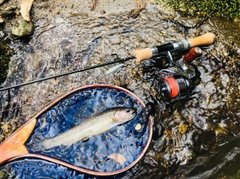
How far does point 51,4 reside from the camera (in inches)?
133

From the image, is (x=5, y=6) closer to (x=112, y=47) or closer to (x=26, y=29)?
(x=26, y=29)

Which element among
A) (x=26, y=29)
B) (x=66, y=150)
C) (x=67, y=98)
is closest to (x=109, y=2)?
(x=26, y=29)

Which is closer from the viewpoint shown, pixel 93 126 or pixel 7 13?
pixel 93 126

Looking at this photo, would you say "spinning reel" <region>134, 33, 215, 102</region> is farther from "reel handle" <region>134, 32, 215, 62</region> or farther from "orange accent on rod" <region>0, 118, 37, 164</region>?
"orange accent on rod" <region>0, 118, 37, 164</region>

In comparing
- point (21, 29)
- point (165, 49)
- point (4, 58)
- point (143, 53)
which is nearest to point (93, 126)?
point (143, 53)

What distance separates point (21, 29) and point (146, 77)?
4.68 ft

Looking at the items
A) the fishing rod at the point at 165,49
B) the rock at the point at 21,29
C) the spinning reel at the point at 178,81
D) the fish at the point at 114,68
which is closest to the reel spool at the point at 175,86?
the spinning reel at the point at 178,81

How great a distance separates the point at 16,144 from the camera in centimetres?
260

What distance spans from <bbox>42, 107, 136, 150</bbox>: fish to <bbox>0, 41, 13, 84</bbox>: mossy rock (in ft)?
2.84

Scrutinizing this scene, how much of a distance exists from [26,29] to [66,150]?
4.56 ft

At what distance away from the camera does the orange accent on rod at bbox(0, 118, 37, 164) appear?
255 centimetres

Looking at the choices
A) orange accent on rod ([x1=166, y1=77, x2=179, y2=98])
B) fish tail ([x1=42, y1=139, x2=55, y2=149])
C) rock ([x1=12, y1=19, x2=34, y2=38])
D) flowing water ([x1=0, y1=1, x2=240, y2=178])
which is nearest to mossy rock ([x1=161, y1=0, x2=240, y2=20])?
flowing water ([x1=0, y1=1, x2=240, y2=178])

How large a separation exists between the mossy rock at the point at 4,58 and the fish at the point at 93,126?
866mm

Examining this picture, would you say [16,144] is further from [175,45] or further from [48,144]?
[175,45]
